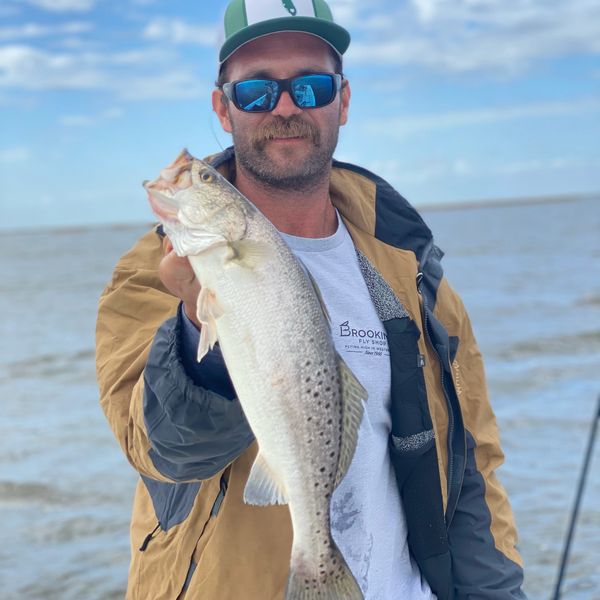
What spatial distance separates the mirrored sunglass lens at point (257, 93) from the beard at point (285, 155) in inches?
2.7

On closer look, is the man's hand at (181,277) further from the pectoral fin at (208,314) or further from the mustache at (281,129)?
the mustache at (281,129)

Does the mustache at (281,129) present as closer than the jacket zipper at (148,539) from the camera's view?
No

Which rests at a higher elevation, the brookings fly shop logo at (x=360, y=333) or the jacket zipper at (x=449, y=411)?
the brookings fly shop logo at (x=360, y=333)

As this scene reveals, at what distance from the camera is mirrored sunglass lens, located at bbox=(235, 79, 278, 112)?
3.26 m

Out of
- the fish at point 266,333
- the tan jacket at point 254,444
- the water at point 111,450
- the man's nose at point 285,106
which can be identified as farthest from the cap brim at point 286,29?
the water at point 111,450

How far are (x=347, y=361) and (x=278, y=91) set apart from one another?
1.09m

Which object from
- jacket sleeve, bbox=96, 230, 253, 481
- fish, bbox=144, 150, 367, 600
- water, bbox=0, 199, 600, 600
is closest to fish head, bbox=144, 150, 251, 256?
fish, bbox=144, 150, 367, 600

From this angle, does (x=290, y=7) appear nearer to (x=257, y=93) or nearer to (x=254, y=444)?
(x=257, y=93)

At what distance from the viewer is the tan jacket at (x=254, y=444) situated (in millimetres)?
2566

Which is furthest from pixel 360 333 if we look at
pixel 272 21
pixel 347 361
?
pixel 272 21

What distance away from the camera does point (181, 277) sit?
7.96 feet

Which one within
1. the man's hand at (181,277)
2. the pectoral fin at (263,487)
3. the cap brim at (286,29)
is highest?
the cap brim at (286,29)

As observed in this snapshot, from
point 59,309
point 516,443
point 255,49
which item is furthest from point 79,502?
point 59,309

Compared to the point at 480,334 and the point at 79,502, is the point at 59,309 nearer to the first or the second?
the point at 480,334
